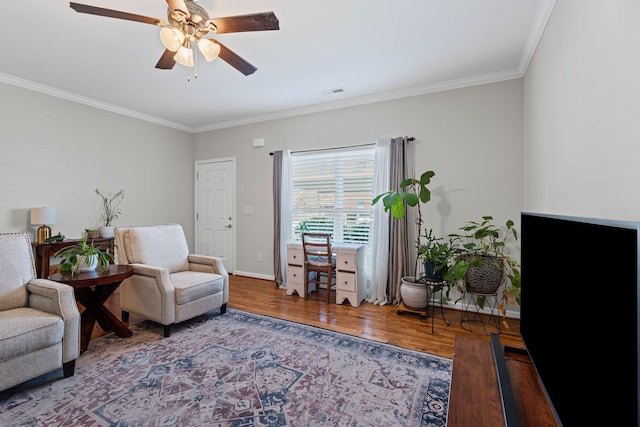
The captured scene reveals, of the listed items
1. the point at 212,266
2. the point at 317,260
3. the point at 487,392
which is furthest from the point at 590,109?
the point at 212,266

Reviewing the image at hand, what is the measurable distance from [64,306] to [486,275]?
11.5ft

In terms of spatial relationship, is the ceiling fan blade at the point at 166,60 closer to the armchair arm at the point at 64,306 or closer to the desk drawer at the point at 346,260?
the armchair arm at the point at 64,306

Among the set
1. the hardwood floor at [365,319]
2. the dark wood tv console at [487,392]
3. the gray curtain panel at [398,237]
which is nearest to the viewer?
the dark wood tv console at [487,392]

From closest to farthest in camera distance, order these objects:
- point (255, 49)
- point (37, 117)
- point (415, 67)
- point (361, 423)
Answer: point (361, 423) < point (255, 49) < point (415, 67) < point (37, 117)

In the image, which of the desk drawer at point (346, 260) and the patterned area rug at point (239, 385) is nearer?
the patterned area rug at point (239, 385)

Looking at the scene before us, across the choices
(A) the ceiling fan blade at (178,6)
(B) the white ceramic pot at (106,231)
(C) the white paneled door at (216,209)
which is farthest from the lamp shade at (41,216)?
(A) the ceiling fan blade at (178,6)

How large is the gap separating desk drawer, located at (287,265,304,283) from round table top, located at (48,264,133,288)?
1942 millimetres

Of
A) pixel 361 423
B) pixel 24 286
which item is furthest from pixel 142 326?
pixel 361 423

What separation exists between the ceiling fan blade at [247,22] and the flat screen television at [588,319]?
1805mm

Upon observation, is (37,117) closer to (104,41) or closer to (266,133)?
(104,41)

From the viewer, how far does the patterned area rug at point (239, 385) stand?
1.73 metres

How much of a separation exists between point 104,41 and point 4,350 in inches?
99.3

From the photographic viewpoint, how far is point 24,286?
2.28 metres

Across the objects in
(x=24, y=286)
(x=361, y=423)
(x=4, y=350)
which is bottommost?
(x=361, y=423)
